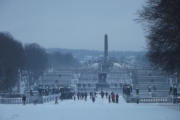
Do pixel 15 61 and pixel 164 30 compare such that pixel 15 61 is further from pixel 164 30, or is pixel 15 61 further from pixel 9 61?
pixel 164 30

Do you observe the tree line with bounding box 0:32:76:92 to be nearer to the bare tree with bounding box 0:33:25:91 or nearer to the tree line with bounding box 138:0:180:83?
the bare tree with bounding box 0:33:25:91

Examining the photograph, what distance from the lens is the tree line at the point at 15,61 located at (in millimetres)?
49438

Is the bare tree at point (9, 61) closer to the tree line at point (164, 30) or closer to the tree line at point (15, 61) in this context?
the tree line at point (15, 61)

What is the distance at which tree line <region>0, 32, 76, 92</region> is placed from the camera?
1946 inches

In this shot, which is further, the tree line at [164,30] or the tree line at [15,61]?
the tree line at [15,61]

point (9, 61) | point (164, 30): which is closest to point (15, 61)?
point (9, 61)

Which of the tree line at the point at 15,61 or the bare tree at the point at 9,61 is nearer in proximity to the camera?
the bare tree at the point at 9,61

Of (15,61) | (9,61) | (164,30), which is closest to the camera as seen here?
(164,30)

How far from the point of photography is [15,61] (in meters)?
53.2

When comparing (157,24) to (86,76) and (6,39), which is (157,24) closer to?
(6,39)

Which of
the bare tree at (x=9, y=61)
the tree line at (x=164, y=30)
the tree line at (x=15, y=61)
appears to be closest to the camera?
the tree line at (x=164, y=30)

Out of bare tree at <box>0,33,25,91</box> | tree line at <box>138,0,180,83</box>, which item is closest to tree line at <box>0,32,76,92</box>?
bare tree at <box>0,33,25,91</box>

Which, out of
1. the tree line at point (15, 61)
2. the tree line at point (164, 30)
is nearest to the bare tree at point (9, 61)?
the tree line at point (15, 61)

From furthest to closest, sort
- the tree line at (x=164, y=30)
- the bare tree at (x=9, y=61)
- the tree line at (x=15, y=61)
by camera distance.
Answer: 1. the tree line at (x=15, y=61)
2. the bare tree at (x=9, y=61)
3. the tree line at (x=164, y=30)
